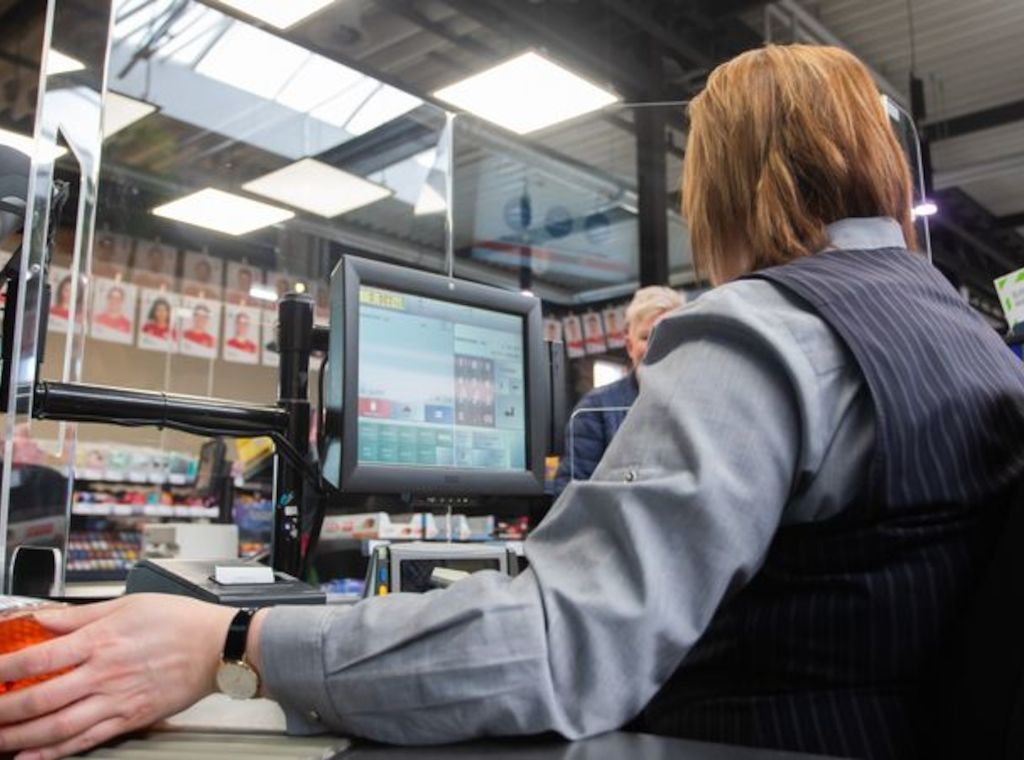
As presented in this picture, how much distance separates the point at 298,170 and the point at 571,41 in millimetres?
1877

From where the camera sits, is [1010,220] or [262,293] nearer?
[262,293]

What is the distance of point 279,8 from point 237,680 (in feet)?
14.9

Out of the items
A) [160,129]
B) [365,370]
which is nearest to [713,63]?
[160,129]

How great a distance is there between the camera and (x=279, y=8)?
181 inches

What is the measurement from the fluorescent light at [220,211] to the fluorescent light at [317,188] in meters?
0.10

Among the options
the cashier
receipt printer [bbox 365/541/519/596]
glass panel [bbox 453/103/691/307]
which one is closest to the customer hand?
the cashier

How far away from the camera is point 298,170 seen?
18.6 ft

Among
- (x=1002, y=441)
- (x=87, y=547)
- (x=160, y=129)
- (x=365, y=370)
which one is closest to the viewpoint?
(x=1002, y=441)

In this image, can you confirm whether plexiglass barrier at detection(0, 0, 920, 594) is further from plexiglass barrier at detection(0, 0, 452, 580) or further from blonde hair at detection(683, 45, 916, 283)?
blonde hair at detection(683, 45, 916, 283)

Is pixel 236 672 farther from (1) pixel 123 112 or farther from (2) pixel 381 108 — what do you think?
(1) pixel 123 112

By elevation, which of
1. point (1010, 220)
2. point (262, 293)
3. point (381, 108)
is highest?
point (1010, 220)

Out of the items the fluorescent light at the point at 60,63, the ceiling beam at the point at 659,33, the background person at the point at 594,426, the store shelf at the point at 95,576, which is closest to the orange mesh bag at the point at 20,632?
the fluorescent light at the point at 60,63

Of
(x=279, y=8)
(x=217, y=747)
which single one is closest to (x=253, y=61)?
(x=279, y=8)

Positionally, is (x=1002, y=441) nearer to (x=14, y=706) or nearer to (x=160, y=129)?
(x=14, y=706)
